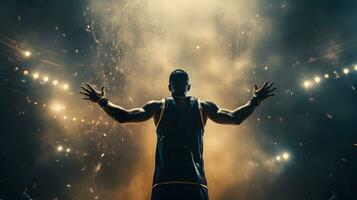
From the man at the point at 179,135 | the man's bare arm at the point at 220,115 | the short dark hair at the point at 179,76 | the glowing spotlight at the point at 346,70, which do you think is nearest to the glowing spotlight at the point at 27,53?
the man at the point at 179,135

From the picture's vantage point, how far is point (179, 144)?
2.74m

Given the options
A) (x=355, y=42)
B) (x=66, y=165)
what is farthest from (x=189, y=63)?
(x=66, y=165)

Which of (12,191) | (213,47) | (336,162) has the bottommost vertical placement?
(12,191)

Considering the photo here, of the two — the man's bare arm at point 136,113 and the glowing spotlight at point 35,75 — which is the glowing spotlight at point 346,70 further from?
the glowing spotlight at point 35,75

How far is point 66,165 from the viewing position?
60.0 ft

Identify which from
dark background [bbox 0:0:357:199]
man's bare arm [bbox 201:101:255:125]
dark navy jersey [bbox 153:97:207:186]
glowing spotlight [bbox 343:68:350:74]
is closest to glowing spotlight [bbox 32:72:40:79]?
dark background [bbox 0:0:357:199]

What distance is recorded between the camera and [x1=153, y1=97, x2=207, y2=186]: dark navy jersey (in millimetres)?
2633

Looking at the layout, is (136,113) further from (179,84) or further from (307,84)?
(307,84)

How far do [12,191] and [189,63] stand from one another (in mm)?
11879

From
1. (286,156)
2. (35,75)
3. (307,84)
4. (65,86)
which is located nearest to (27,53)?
(35,75)

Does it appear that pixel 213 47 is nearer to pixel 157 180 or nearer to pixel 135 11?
pixel 135 11

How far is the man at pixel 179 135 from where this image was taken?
102 inches

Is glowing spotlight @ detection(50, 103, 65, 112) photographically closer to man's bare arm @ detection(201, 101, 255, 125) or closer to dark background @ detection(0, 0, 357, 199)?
dark background @ detection(0, 0, 357, 199)

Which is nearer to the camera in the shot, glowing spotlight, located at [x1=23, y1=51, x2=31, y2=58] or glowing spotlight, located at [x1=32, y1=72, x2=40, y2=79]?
glowing spotlight, located at [x1=23, y1=51, x2=31, y2=58]
